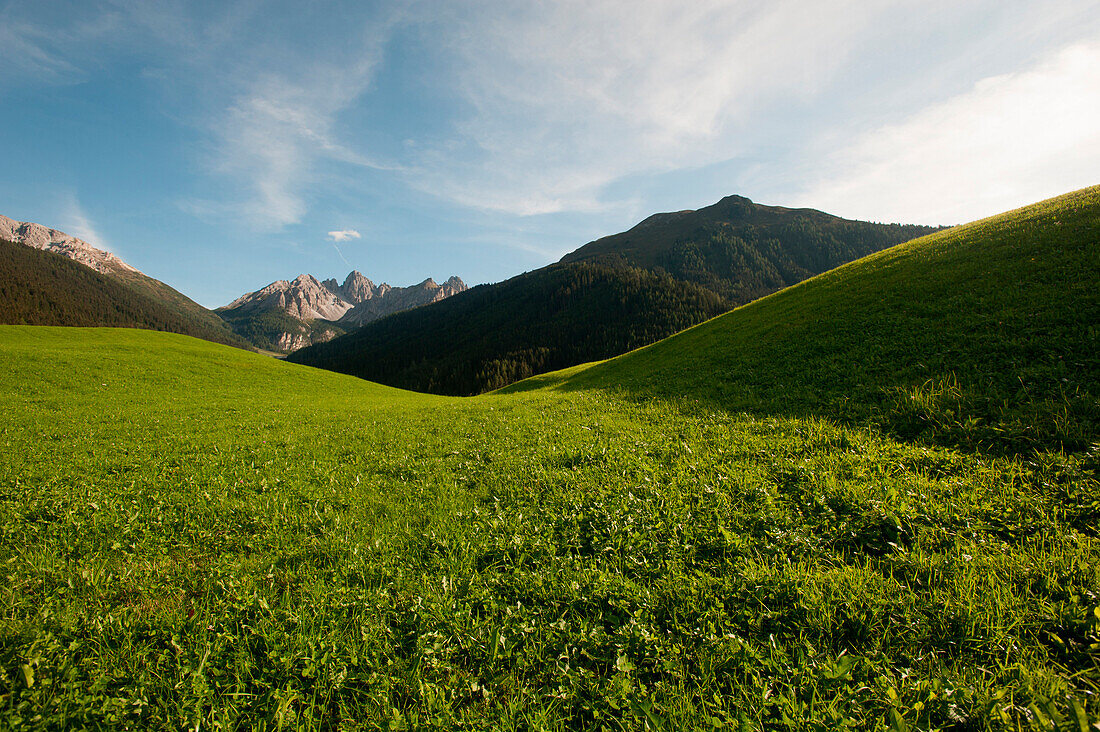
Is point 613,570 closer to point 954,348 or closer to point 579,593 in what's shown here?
point 579,593

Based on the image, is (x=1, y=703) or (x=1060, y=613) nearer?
(x=1, y=703)

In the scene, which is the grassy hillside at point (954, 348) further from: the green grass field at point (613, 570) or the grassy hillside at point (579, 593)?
the grassy hillside at point (579, 593)

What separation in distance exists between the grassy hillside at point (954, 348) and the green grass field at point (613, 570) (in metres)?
0.13

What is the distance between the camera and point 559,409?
686 inches

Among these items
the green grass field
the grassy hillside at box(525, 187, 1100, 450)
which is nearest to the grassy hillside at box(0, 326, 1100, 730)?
the green grass field

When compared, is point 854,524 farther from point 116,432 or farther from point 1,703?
point 116,432

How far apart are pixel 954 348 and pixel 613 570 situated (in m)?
14.7

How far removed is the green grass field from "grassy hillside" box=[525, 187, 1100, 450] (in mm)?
128

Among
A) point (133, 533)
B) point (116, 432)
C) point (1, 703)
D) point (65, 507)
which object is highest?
point (116, 432)

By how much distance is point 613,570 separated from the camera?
5.22 meters

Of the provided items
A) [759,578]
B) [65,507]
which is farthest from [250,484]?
[759,578]

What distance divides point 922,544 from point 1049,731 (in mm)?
2333

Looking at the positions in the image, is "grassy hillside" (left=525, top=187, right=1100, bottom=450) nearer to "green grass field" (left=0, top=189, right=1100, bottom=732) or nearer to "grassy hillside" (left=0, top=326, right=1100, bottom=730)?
"green grass field" (left=0, top=189, right=1100, bottom=732)

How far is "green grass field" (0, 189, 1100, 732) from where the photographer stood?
349 cm
